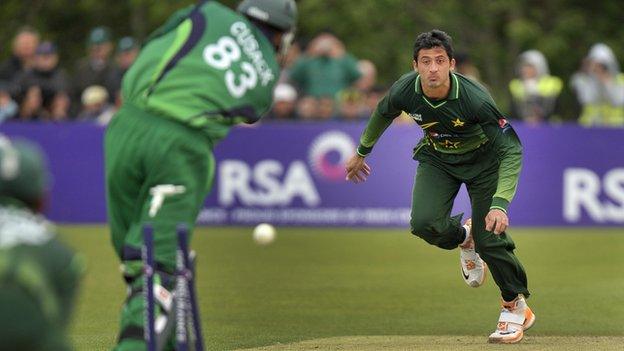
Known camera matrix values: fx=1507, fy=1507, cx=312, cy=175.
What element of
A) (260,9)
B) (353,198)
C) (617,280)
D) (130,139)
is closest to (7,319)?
(130,139)

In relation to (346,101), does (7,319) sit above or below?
above

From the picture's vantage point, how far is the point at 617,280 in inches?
604

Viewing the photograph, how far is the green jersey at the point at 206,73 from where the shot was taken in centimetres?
770

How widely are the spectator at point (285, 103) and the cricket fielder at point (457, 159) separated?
10.6 metres

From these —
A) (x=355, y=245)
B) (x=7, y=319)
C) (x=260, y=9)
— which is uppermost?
(x=260, y=9)

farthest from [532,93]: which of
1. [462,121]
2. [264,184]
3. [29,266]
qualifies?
[29,266]

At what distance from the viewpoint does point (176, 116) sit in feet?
25.1

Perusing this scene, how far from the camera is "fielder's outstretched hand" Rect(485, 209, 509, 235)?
9.97 metres

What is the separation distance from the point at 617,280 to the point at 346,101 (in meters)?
7.30

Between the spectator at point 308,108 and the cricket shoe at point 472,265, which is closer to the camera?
the cricket shoe at point 472,265

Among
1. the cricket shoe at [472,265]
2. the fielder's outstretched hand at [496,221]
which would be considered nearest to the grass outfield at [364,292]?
the cricket shoe at [472,265]

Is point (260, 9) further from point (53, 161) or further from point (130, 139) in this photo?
point (53, 161)

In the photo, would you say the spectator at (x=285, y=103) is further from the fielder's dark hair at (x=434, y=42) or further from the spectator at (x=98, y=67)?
the fielder's dark hair at (x=434, y=42)

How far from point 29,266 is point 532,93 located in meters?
17.9
